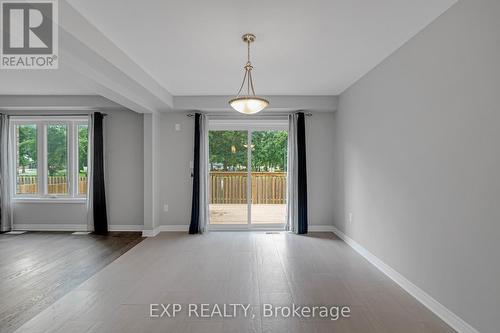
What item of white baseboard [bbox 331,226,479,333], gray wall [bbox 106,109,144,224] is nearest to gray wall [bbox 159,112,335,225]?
gray wall [bbox 106,109,144,224]

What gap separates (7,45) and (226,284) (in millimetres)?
3282

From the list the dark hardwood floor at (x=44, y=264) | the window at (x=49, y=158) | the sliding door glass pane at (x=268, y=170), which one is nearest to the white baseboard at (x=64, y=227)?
the dark hardwood floor at (x=44, y=264)

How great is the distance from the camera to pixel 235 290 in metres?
2.96

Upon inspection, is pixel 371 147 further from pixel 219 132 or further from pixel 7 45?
pixel 7 45

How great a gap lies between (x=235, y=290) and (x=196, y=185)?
281 centimetres

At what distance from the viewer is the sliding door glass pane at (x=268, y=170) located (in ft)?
19.1

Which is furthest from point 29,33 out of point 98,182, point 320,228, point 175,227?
point 320,228

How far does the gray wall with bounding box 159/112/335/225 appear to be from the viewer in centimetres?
563

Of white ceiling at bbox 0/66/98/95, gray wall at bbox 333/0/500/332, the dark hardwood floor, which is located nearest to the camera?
gray wall at bbox 333/0/500/332

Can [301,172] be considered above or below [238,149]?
below

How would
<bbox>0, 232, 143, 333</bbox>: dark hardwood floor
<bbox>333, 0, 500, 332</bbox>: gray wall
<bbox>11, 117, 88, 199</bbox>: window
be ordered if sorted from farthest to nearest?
<bbox>11, 117, 88, 199</bbox>: window
<bbox>0, 232, 143, 333</bbox>: dark hardwood floor
<bbox>333, 0, 500, 332</bbox>: gray wall

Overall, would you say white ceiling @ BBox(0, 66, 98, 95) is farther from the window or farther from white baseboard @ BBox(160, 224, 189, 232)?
white baseboard @ BBox(160, 224, 189, 232)

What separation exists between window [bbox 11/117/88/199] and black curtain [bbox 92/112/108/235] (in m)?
0.49

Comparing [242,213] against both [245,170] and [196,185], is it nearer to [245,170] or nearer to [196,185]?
[245,170]
